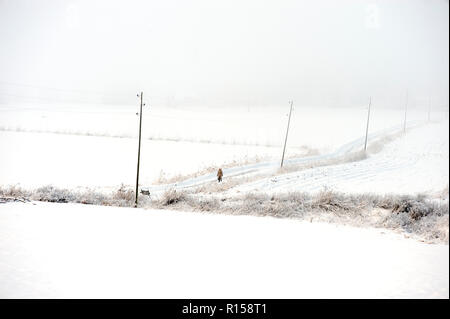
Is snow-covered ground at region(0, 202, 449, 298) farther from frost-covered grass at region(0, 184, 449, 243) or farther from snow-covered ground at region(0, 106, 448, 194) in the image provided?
snow-covered ground at region(0, 106, 448, 194)

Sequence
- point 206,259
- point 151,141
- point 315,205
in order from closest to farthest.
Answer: point 206,259, point 315,205, point 151,141

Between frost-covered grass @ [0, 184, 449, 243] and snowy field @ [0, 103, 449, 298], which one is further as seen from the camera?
frost-covered grass @ [0, 184, 449, 243]

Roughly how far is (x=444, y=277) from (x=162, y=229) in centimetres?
552

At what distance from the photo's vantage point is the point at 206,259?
6.52 meters

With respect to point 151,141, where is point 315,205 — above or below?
below

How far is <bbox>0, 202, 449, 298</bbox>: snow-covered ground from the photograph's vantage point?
543cm

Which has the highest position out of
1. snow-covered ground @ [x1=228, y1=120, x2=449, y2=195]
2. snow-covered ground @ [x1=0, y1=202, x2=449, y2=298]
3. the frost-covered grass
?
snow-covered ground @ [x1=228, y1=120, x2=449, y2=195]

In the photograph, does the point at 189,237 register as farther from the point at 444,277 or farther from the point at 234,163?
the point at 234,163

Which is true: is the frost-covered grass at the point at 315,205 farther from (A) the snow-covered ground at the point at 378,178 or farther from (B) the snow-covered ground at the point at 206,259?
(A) the snow-covered ground at the point at 378,178

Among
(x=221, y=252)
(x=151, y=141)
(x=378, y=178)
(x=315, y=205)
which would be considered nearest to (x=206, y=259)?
(x=221, y=252)

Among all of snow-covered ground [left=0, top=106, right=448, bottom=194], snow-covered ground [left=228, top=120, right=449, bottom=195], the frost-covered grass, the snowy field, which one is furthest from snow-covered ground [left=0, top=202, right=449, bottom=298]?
snow-covered ground [left=0, top=106, right=448, bottom=194]

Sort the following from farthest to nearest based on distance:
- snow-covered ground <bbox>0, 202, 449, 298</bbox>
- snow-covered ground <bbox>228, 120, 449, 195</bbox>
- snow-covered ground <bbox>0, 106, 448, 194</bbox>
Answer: snow-covered ground <bbox>0, 106, 448, 194</bbox> < snow-covered ground <bbox>228, 120, 449, 195</bbox> < snow-covered ground <bbox>0, 202, 449, 298</bbox>

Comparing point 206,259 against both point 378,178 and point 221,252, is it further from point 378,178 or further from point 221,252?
point 378,178

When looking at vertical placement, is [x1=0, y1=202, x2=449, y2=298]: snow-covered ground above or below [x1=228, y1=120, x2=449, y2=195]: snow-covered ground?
below
